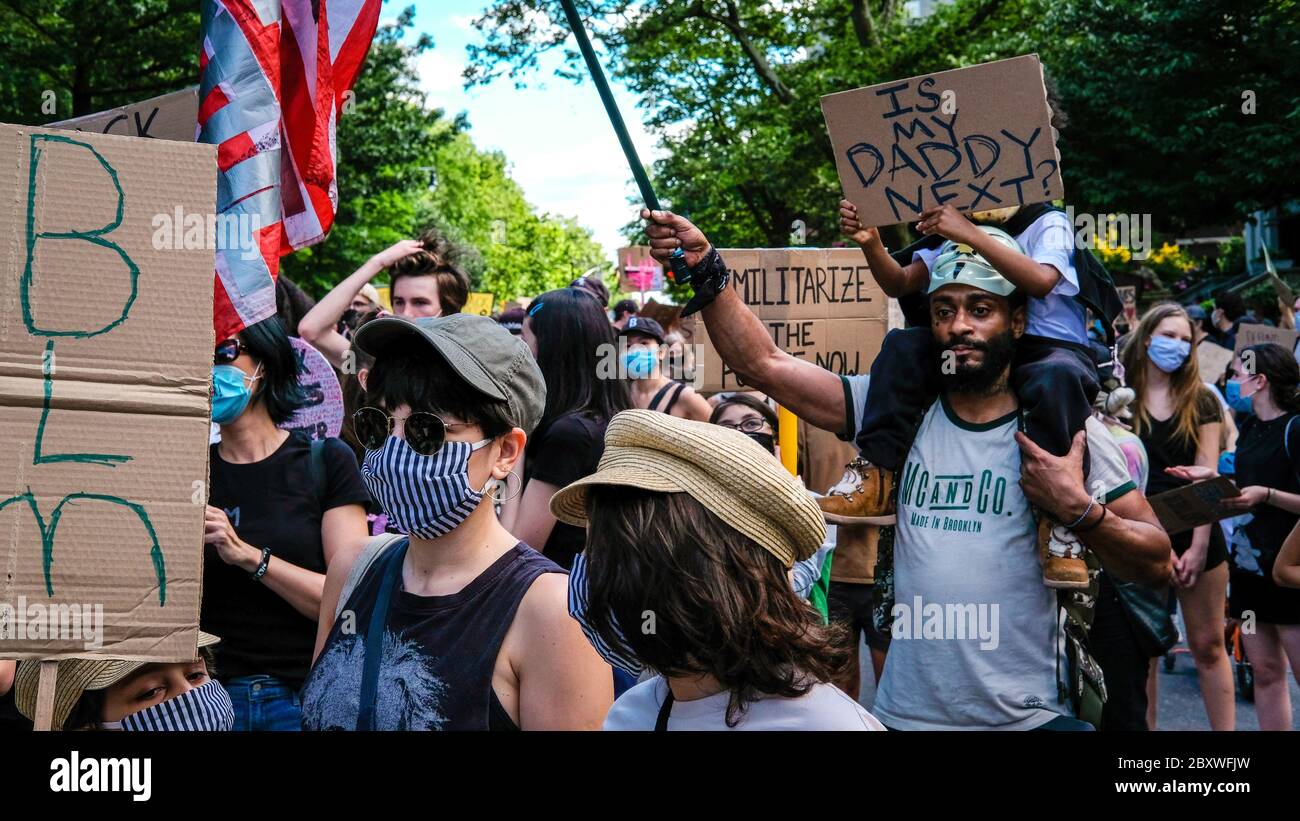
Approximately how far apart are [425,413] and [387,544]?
344 mm

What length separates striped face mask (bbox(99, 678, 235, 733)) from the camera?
2.89 m

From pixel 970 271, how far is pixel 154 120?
2.26 m

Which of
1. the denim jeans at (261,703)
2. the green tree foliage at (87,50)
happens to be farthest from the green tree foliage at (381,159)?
the denim jeans at (261,703)

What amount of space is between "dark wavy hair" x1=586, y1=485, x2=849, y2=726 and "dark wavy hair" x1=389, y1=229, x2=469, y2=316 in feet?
11.0

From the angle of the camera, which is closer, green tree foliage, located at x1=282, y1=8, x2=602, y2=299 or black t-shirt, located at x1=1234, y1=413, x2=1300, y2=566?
black t-shirt, located at x1=1234, y1=413, x2=1300, y2=566

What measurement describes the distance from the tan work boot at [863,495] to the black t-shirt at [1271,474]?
11.5 ft

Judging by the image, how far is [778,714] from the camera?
2.19 metres

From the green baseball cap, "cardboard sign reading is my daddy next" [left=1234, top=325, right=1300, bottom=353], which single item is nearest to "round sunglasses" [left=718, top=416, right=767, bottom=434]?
the green baseball cap

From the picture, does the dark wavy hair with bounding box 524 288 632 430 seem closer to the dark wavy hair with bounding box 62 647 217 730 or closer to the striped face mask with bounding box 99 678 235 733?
the striped face mask with bounding box 99 678 235 733

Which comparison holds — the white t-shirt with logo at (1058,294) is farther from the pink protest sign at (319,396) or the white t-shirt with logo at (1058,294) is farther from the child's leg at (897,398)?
the pink protest sign at (319,396)

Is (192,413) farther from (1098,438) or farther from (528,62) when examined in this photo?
(528,62)

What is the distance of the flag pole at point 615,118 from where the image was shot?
3.01 meters

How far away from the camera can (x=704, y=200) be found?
26703 millimetres

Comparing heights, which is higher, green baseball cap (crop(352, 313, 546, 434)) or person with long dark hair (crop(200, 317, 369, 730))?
green baseball cap (crop(352, 313, 546, 434))
